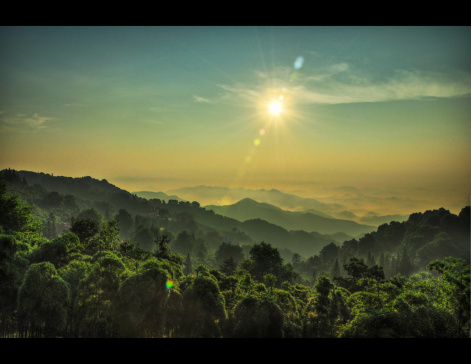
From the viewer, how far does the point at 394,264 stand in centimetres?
5384

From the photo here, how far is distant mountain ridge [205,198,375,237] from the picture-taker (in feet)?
555

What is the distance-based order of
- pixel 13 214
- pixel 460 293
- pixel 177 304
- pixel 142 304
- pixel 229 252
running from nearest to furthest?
pixel 142 304 < pixel 177 304 < pixel 460 293 < pixel 13 214 < pixel 229 252

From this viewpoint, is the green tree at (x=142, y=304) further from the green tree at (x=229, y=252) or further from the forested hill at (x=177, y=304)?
the green tree at (x=229, y=252)

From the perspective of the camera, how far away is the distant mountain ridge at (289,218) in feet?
555

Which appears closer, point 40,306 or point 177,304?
point 40,306

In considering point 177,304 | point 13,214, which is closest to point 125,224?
point 13,214

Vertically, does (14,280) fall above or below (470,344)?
below

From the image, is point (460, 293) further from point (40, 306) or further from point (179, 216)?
point (179, 216)

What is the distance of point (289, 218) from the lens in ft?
586

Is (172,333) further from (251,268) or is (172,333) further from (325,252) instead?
(325,252)

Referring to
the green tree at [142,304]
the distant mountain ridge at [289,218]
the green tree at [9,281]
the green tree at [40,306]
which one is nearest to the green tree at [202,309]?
the green tree at [142,304]

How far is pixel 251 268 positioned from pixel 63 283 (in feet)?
76.4
